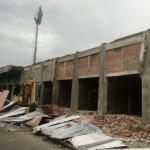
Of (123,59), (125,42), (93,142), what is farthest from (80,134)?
(125,42)

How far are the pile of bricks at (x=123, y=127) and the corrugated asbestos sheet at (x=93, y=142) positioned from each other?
4.67 feet

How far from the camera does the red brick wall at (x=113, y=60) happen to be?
11800 millimetres

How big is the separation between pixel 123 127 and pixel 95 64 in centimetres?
568

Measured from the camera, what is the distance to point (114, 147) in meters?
5.86

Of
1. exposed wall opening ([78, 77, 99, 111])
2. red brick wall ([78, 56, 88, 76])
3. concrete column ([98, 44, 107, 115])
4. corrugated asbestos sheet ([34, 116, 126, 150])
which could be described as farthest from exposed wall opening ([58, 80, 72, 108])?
corrugated asbestos sheet ([34, 116, 126, 150])

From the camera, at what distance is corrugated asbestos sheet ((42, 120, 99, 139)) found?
718 cm

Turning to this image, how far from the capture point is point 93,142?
Answer: 20.4 feet

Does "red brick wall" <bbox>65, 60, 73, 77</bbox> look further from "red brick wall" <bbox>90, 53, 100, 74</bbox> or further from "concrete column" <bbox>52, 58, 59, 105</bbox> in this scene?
"red brick wall" <bbox>90, 53, 100, 74</bbox>

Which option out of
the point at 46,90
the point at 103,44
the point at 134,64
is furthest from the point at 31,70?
the point at 134,64

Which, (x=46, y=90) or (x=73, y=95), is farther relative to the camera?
(x=46, y=90)

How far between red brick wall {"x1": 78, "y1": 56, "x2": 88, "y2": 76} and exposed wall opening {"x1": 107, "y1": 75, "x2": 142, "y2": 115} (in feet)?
7.72

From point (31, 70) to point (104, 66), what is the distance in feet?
37.8

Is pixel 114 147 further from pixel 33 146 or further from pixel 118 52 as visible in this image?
pixel 118 52

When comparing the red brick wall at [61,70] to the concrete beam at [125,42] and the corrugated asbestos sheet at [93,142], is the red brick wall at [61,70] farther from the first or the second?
the corrugated asbestos sheet at [93,142]
